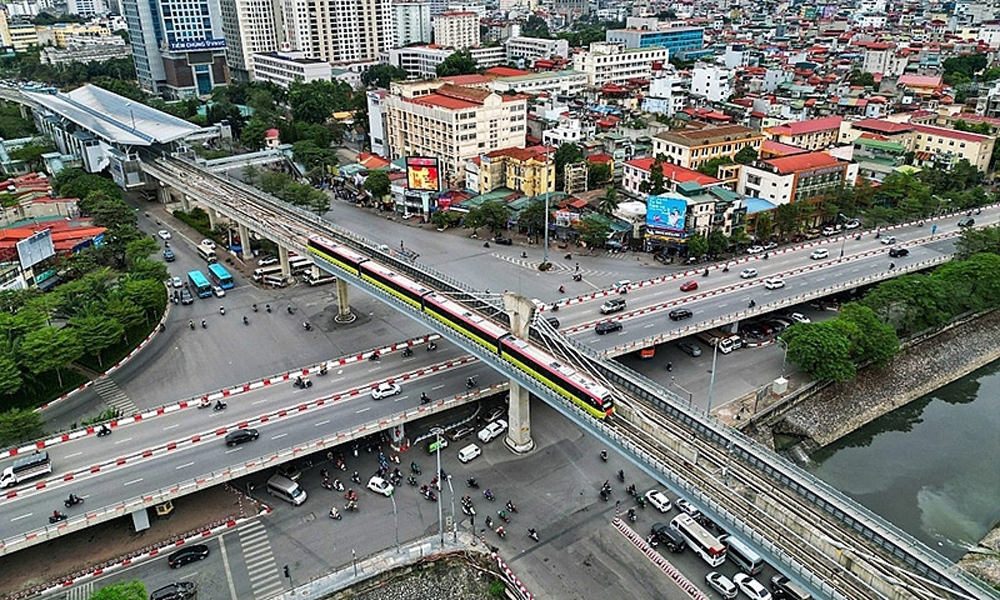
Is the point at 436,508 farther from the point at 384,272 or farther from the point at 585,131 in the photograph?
the point at 585,131

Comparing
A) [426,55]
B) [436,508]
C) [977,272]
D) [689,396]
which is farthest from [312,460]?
[426,55]

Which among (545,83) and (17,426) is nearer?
(17,426)

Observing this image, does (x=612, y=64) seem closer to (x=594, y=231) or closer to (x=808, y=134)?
(x=808, y=134)

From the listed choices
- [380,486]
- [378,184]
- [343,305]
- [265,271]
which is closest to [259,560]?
[380,486]

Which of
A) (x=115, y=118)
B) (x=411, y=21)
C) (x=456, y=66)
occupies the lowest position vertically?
(x=115, y=118)

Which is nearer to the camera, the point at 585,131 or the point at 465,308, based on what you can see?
the point at 465,308

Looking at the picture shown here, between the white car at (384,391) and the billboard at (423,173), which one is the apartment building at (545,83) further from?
the white car at (384,391)

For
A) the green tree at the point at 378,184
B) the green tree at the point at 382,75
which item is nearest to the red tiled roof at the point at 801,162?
the green tree at the point at 378,184
